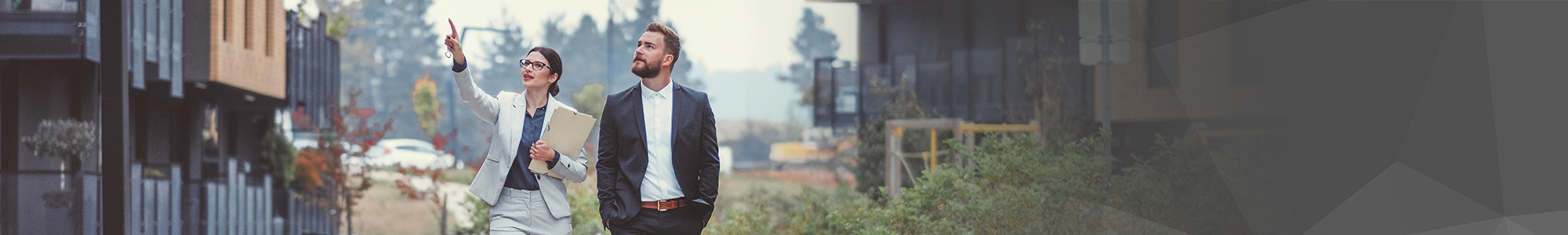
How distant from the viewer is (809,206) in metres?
12.4

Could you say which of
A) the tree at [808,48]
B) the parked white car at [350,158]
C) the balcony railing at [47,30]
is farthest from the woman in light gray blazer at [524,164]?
the tree at [808,48]

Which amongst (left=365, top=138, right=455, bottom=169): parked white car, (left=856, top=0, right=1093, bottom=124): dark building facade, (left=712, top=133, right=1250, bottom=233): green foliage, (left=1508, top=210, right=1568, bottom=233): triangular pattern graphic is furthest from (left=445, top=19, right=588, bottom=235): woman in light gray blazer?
(left=365, top=138, right=455, bottom=169): parked white car

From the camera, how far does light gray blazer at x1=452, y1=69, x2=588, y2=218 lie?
13.8 ft

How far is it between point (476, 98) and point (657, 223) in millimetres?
991

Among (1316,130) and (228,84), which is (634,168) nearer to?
(1316,130)

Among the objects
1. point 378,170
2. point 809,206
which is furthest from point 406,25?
point 809,206

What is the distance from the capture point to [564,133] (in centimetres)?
410

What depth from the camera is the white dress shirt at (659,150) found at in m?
3.66

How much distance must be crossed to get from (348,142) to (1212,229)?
1015cm

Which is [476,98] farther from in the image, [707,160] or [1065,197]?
[1065,197]

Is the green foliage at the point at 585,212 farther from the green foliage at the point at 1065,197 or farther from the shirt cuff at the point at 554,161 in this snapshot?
the shirt cuff at the point at 554,161

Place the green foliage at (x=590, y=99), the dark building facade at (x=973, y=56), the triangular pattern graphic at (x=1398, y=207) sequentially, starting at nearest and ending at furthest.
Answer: the triangular pattern graphic at (x=1398, y=207), the dark building facade at (x=973, y=56), the green foliage at (x=590, y=99)

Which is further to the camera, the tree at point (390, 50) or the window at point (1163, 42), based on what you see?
the tree at point (390, 50)

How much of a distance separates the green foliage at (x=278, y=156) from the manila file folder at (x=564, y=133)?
8.25 meters
